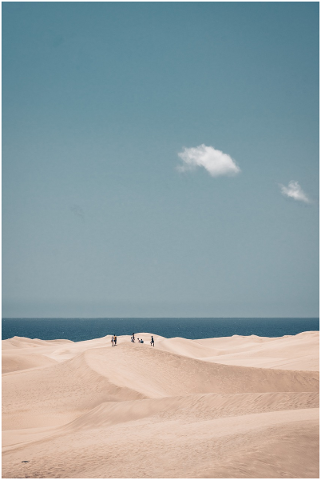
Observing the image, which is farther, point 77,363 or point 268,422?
point 77,363

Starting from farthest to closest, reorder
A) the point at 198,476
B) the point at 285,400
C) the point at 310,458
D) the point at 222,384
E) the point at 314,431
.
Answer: the point at 222,384 < the point at 285,400 < the point at 314,431 < the point at 310,458 < the point at 198,476

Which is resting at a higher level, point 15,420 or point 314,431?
point 314,431

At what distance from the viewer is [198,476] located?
7402mm

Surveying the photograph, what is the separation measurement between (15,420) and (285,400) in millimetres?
10500

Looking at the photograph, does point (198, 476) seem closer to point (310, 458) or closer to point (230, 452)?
point (230, 452)

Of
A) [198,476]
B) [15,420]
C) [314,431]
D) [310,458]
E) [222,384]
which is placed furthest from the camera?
[222,384]

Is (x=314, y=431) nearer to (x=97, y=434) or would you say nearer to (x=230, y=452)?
(x=230, y=452)

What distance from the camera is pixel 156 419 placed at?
13.6 meters

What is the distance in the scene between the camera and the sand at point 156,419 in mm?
8562

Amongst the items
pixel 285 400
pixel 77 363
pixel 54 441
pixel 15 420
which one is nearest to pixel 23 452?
pixel 54 441

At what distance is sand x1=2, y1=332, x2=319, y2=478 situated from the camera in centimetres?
856

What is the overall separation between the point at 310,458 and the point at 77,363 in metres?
17.8

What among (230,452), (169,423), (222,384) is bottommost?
(222,384)

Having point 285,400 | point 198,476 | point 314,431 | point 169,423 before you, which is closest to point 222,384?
point 285,400
